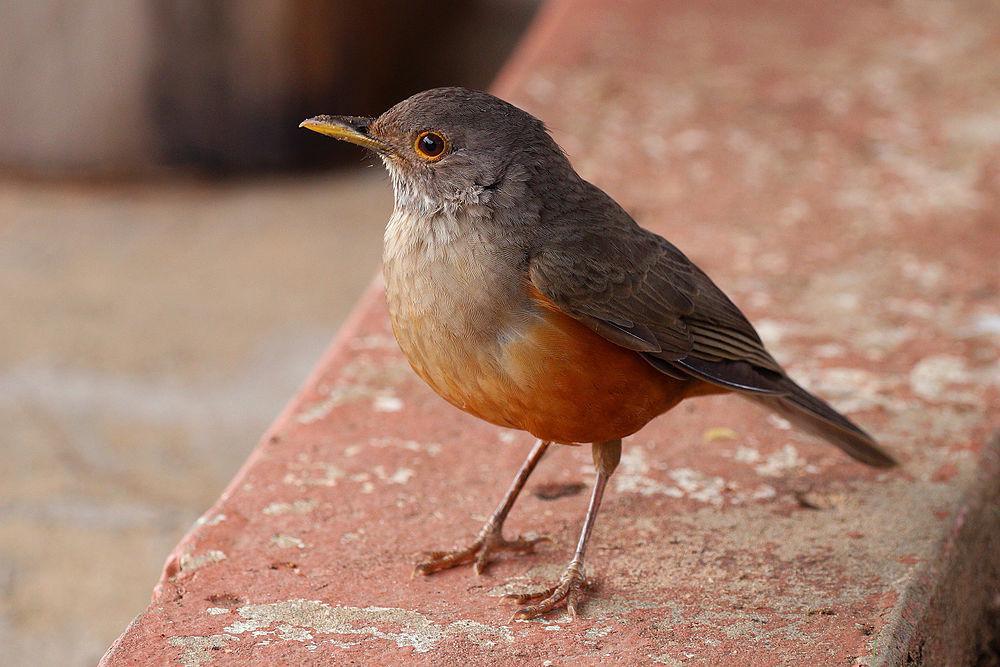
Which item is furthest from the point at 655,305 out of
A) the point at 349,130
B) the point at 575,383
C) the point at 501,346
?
the point at 349,130

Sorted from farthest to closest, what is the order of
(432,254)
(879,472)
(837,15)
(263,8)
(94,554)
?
(263,8) → (837,15) → (94,554) → (879,472) → (432,254)

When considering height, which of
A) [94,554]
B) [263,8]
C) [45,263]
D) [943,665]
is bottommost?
[943,665]

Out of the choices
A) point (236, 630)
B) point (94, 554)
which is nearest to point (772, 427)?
point (236, 630)

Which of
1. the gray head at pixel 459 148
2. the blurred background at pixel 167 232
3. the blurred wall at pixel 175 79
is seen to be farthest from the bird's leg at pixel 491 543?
the blurred wall at pixel 175 79

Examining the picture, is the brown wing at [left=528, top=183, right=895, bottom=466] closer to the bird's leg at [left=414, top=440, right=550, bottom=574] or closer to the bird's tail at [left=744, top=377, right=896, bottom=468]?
the bird's tail at [left=744, top=377, right=896, bottom=468]

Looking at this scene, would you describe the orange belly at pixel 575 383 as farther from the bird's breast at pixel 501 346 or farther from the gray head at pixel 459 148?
the gray head at pixel 459 148

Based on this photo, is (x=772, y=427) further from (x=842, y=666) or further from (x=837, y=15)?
(x=837, y=15)

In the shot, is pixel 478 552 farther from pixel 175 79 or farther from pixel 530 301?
pixel 175 79
